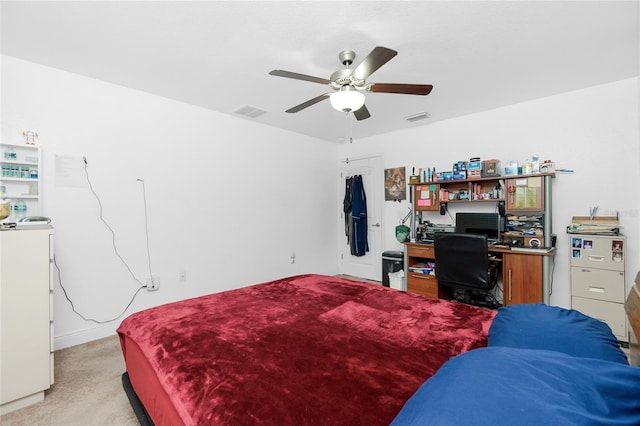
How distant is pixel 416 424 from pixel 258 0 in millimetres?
2184

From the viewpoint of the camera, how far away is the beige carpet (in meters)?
1.67

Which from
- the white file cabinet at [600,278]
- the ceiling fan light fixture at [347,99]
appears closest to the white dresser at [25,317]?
the ceiling fan light fixture at [347,99]

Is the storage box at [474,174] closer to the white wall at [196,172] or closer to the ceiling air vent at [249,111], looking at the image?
the white wall at [196,172]

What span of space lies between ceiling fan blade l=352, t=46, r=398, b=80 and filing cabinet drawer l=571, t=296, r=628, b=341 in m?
2.90

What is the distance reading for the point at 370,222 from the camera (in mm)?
4961

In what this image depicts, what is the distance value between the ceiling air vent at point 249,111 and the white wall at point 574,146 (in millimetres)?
2596

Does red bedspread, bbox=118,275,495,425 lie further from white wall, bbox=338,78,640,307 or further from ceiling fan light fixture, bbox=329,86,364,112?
white wall, bbox=338,78,640,307

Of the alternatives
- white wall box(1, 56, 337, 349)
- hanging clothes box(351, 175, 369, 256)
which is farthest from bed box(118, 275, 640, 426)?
hanging clothes box(351, 175, 369, 256)

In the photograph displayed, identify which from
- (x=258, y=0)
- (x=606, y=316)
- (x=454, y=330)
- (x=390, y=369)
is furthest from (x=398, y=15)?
(x=606, y=316)

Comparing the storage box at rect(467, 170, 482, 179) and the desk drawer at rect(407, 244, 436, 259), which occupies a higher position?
the storage box at rect(467, 170, 482, 179)

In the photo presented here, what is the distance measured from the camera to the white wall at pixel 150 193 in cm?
254

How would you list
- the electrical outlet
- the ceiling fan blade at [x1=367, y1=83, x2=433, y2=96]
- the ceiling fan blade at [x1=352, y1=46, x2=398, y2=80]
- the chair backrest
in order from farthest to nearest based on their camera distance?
the electrical outlet < the chair backrest < the ceiling fan blade at [x1=367, y1=83, x2=433, y2=96] < the ceiling fan blade at [x1=352, y1=46, x2=398, y2=80]

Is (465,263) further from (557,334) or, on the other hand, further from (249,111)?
(249,111)

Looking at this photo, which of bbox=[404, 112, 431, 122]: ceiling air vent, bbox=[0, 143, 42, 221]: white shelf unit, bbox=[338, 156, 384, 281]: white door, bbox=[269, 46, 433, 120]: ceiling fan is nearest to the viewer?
bbox=[269, 46, 433, 120]: ceiling fan
